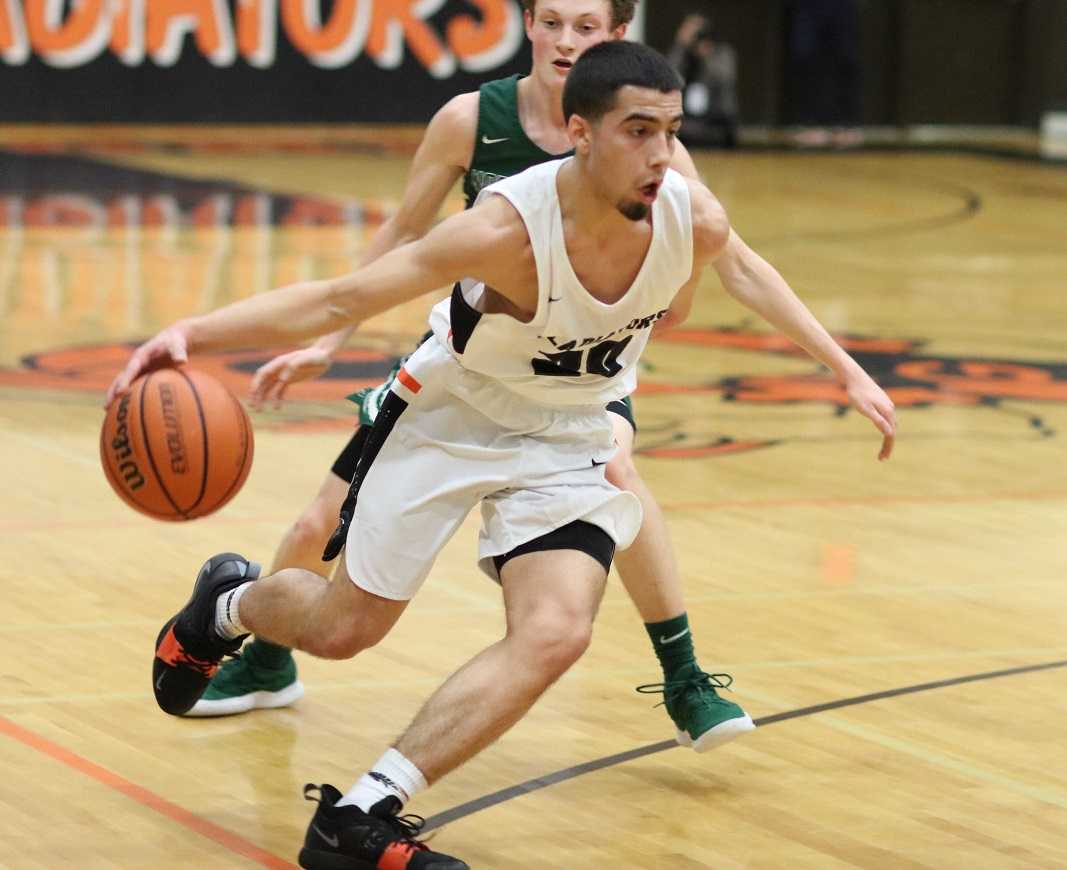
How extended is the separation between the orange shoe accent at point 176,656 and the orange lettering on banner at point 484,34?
16753 millimetres

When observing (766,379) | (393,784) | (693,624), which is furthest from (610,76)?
(766,379)

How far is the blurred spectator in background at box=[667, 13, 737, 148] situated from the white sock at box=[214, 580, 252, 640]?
15677 millimetres

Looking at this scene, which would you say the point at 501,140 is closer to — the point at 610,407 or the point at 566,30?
the point at 566,30

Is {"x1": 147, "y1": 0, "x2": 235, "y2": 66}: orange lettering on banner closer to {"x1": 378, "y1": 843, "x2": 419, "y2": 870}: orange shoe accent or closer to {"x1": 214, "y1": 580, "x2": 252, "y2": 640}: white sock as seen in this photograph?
{"x1": 214, "y1": 580, "x2": 252, "y2": 640}: white sock

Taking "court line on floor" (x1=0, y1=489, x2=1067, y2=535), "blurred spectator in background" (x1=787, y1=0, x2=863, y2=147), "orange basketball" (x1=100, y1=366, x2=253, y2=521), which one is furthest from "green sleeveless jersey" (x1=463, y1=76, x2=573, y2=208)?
"blurred spectator in background" (x1=787, y1=0, x2=863, y2=147)

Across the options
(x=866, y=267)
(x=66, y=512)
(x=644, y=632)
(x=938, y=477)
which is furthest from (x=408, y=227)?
(x=866, y=267)

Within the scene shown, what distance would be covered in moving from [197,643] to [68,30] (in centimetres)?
1595

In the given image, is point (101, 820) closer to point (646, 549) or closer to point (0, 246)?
point (646, 549)

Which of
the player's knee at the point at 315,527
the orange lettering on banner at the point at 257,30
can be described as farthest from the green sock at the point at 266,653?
the orange lettering on banner at the point at 257,30

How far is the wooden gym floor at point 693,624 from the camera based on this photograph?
397 centimetres

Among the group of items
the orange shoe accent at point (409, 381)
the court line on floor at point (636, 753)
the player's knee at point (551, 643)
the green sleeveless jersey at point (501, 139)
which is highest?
the green sleeveless jersey at point (501, 139)

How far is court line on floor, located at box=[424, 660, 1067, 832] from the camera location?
4055mm

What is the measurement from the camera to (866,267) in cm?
1288

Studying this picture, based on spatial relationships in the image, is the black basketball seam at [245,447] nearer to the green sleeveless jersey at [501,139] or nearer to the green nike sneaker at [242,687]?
the green nike sneaker at [242,687]
